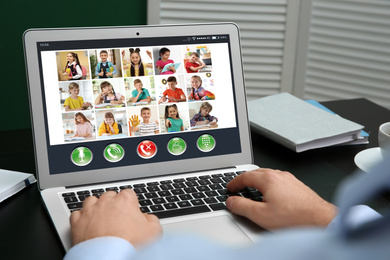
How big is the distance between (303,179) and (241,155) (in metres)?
0.14

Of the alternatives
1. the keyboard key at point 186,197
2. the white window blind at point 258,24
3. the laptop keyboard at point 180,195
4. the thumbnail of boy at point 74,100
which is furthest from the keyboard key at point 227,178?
the white window blind at point 258,24

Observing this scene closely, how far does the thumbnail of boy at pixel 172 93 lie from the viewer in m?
0.99

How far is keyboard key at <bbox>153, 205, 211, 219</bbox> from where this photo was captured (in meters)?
0.81

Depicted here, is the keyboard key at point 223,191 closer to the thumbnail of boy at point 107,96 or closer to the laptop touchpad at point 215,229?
the laptop touchpad at point 215,229

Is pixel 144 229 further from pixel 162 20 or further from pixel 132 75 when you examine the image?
pixel 162 20

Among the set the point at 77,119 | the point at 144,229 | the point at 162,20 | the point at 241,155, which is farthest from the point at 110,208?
the point at 162,20

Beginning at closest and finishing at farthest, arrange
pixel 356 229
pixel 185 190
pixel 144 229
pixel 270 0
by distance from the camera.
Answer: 1. pixel 356 229
2. pixel 144 229
3. pixel 185 190
4. pixel 270 0

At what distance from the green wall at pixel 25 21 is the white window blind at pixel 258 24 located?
170 mm

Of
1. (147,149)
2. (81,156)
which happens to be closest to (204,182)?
(147,149)

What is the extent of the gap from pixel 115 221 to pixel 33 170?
439mm

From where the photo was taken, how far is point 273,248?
276 millimetres

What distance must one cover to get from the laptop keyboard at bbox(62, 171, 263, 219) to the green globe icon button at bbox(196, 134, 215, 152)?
68 millimetres

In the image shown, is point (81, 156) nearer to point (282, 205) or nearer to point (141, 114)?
point (141, 114)

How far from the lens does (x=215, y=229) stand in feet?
2.55
